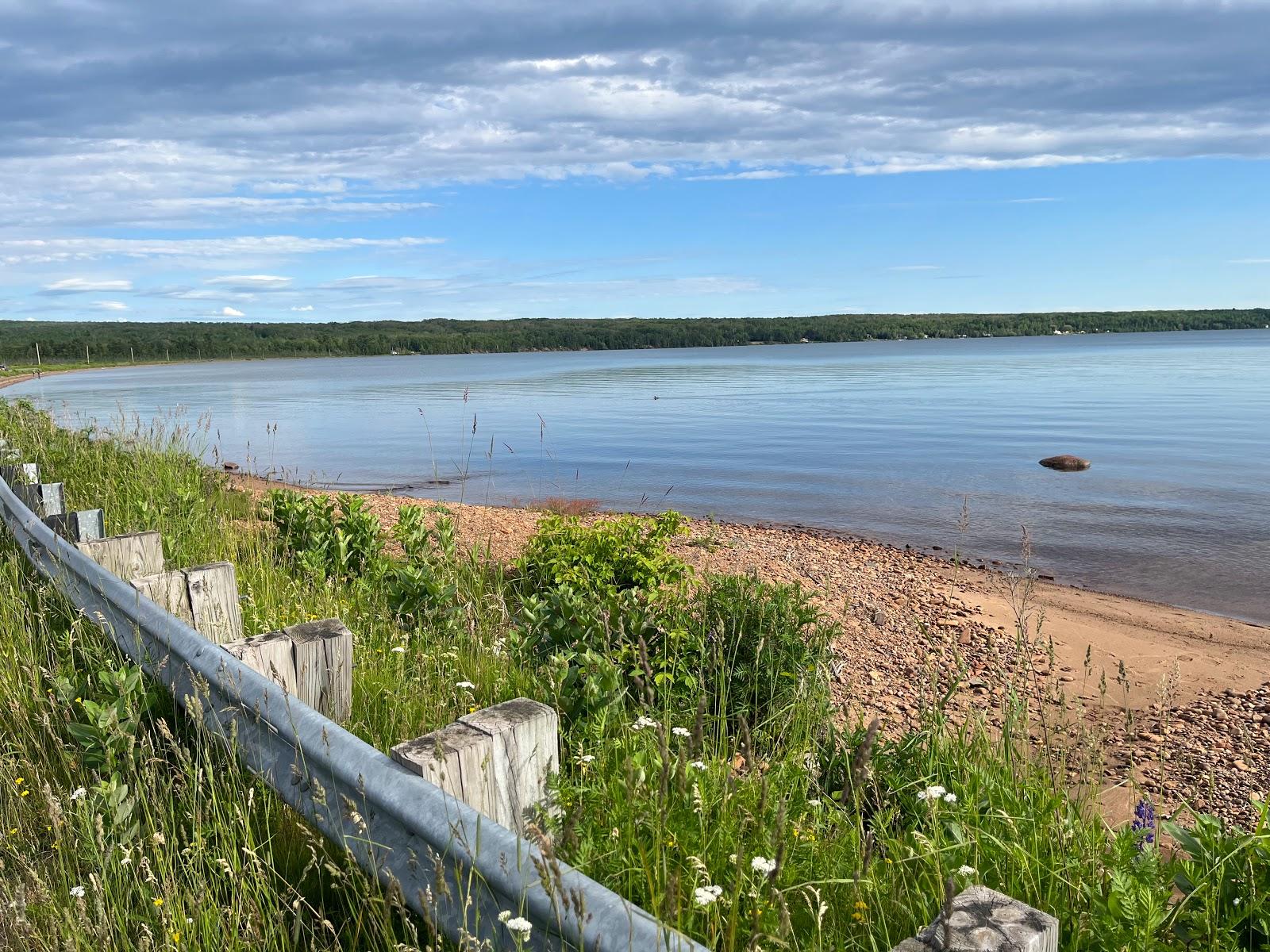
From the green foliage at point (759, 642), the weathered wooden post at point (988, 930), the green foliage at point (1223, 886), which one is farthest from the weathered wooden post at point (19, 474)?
the green foliage at point (1223, 886)

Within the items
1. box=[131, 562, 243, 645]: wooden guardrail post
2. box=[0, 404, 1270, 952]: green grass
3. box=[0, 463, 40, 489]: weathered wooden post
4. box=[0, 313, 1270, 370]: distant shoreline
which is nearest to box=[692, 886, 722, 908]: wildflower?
box=[0, 404, 1270, 952]: green grass

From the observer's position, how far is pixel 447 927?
1859 millimetres

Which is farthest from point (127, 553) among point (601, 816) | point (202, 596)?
point (601, 816)

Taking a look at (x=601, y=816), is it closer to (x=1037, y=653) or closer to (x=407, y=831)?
(x=407, y=831)

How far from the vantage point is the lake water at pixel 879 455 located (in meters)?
13.9

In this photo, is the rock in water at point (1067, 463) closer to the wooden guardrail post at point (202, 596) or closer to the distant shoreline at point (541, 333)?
the wooden guardrail post at point (202, 596)

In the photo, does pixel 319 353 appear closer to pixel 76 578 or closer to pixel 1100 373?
pixel 1100 373

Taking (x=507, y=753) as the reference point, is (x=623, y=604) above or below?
below

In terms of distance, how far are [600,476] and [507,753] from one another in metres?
18.5

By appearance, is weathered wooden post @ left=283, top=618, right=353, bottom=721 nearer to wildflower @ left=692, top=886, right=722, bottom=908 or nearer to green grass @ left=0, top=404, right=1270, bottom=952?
green grass @ left=0, top=404, right=1270, bottom=952

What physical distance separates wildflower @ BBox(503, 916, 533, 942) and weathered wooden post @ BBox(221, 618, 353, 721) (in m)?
1.42

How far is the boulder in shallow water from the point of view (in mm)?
20391

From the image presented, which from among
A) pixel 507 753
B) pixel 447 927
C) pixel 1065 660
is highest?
pixel 507 753

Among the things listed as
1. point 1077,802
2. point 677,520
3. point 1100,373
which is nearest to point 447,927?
point 1077,802
